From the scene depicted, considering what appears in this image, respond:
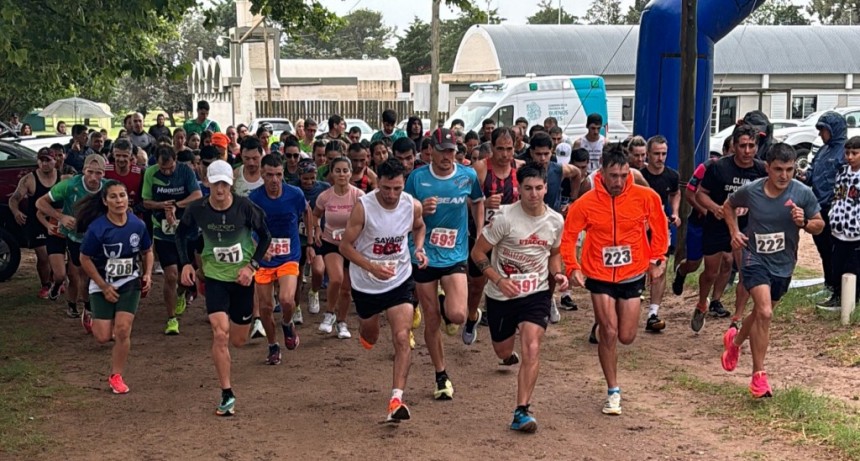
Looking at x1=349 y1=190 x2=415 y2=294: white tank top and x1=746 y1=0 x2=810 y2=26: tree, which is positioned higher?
x1=746 y1=0 x2=810 y2=26: tree

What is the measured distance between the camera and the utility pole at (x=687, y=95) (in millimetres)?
13227

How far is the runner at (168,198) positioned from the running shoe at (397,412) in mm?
4314

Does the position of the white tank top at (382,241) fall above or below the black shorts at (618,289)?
above

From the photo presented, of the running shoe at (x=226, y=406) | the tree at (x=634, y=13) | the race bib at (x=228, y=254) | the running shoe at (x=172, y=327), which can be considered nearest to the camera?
the running shoe at (x=226, y=406)

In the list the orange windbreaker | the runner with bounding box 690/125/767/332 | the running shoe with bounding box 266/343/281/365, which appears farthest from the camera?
the runner with bounding box 690/125/767/332

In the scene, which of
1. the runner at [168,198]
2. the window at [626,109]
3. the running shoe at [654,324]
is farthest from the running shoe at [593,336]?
the window at [626,109]

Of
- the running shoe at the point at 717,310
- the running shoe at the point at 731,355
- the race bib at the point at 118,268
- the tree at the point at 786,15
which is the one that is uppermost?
the tree at the point at 786,15

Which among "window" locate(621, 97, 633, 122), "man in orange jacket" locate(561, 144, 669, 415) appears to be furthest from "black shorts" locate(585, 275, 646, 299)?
"window" locate(621, 97, 633, 122)

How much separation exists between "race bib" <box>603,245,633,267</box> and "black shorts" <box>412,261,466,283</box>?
4.34ft

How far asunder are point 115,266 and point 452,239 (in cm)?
282

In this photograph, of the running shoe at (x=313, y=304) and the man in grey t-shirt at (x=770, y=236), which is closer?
the man in grey t-shirt at (x=770, y=236)

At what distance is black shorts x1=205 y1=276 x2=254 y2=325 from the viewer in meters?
7.82

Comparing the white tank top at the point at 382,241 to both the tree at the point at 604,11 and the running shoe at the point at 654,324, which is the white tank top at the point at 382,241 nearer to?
the running shoe at the point at 654,324

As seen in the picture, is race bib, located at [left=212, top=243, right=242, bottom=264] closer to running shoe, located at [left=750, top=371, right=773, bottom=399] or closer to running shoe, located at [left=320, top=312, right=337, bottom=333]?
running shoe, located at [left=320, top=312, right=337, bottom=333]
